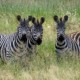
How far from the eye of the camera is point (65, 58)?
25.0ft

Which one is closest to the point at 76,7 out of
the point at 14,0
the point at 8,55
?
the point at 14,0

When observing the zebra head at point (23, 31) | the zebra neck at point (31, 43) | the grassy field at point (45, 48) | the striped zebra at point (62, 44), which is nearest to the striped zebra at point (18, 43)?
the zebra head at point (23, 31)

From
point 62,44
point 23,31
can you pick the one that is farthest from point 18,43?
point 62,44

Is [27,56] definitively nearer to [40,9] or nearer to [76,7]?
[40,9]

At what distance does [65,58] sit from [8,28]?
4084mm

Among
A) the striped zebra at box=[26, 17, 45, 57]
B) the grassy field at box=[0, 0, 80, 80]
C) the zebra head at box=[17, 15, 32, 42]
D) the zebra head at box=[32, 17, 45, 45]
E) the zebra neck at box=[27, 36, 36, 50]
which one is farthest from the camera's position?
the zebra neck at box=[27, 36, 36, 50]

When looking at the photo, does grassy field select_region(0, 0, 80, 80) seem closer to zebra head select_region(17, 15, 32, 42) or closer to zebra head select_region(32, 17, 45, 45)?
zebra head select_region(32, 17, 45, 45)

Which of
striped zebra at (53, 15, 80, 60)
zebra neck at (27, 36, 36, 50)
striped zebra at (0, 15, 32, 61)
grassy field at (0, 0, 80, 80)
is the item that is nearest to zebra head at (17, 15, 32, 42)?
striped zebra at (0, 15, 32, 61)

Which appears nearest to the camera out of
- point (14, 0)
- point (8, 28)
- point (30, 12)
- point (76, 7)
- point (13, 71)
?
point (13, 71)

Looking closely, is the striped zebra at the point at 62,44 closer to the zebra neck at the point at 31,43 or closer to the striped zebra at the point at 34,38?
the striped zebra at the point at 34,38

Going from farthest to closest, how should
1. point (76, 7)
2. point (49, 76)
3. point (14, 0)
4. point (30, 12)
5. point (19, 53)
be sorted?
point (14, 0) < point (76, 7) < point (30, 12) < point (19, 53) < point (49, 76)

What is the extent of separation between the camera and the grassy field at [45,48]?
634cm

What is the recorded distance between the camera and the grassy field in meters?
6.34

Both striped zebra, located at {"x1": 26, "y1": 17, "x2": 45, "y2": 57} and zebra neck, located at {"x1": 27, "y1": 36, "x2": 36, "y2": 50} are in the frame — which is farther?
zebra neck, located at {"x1": 27, "y1": 36, "x2": 36, "y2": 50}
